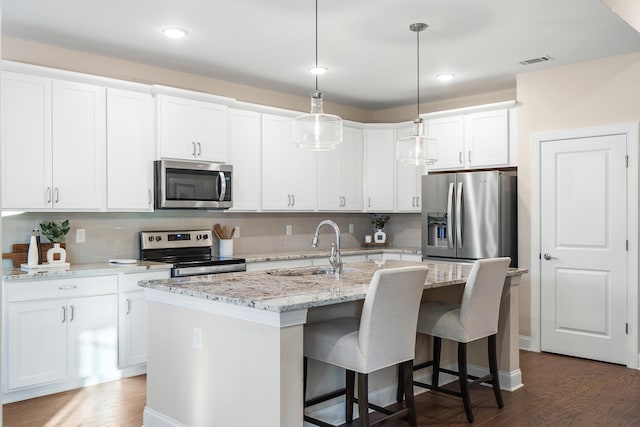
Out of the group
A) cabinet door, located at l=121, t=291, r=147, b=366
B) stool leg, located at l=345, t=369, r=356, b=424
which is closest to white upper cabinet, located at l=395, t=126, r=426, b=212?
cabinet door, located at l=121, t=291, r=147, b=366

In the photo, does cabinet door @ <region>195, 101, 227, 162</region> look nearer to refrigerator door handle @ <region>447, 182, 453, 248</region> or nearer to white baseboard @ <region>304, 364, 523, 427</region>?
refrigerator door handle @ <region>447, 182, 453, 248</region>

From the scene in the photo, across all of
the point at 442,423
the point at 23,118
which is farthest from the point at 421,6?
the point at 23,118

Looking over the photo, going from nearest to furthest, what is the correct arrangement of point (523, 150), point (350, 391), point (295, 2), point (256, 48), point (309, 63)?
point (350, 391), point (295, 2), point (256, 48), point (309, 63), point (523, 150)

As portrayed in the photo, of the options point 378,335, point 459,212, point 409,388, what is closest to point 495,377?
point 409,388

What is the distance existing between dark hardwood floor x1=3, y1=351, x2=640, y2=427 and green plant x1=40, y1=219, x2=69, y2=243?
1138 millimetres

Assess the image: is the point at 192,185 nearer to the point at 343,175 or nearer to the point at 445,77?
the point at 343,175

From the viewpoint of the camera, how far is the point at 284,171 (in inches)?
219

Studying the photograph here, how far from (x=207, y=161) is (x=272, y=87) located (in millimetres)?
1247

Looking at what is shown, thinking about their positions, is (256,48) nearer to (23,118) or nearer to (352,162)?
(23,118)

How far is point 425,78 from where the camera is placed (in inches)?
205

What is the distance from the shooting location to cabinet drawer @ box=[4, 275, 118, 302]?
3555mm

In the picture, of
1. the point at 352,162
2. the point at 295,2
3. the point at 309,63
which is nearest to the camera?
the point at 295,2

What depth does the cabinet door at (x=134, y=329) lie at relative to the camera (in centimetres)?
406

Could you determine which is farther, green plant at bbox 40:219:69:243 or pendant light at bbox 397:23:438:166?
green plant at bbox 40:219:69:243
